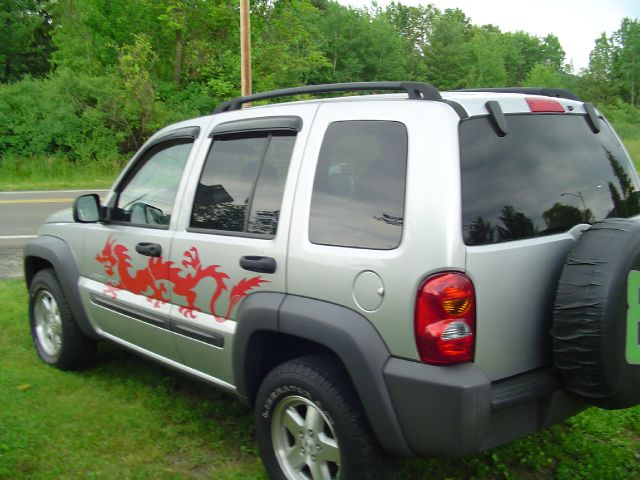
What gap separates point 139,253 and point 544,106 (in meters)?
2.35

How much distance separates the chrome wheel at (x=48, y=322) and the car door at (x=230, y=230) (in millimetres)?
1624

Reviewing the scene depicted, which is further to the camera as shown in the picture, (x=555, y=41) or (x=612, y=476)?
(x=555, y=41)

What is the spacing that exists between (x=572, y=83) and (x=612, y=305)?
323ft

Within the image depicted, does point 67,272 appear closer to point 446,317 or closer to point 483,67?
point 446,317

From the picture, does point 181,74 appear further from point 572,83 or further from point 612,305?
point 572,83

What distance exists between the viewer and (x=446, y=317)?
2.46 m

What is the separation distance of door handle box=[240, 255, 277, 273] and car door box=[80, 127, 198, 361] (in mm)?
708

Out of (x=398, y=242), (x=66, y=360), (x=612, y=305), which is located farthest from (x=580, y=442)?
(x=66, y=360)

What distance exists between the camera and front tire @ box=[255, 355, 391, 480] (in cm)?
270

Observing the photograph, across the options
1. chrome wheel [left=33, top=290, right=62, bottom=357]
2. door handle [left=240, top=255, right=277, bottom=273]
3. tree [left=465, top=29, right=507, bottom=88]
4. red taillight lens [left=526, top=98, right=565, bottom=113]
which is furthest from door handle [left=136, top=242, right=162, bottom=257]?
tree [left=465, top=29, right=507, bottom=88]

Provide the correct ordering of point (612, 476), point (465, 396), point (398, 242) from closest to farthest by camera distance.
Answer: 1. point (465, 396)
2. point (398, 242)
3. point (612, 476)

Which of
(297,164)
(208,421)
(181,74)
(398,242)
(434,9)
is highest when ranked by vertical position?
(434,9)

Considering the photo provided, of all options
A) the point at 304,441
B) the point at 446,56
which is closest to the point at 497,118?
the point at 304,441

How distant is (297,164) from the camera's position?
3.08m
